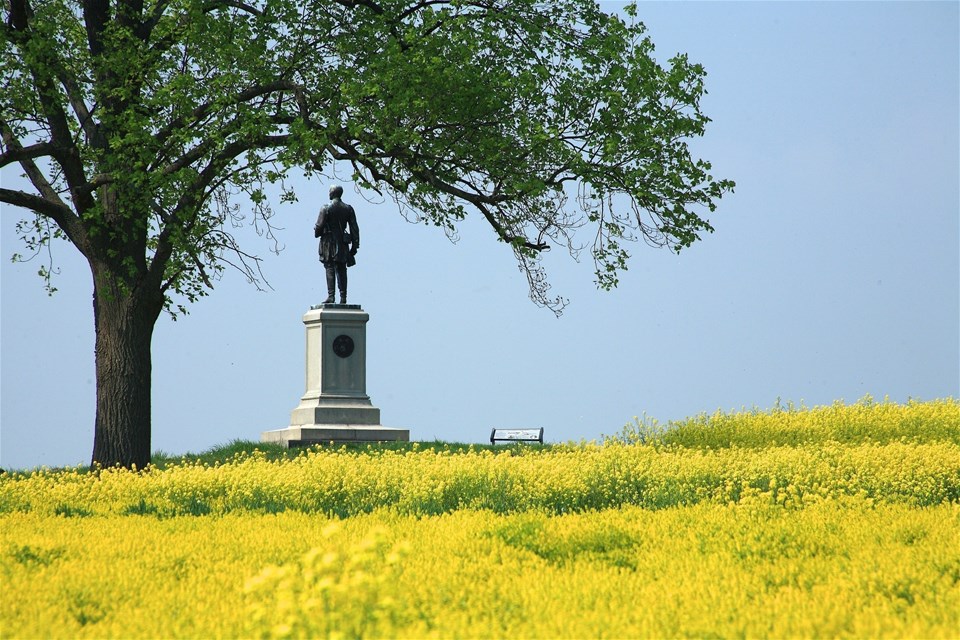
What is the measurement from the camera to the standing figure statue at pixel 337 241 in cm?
2196

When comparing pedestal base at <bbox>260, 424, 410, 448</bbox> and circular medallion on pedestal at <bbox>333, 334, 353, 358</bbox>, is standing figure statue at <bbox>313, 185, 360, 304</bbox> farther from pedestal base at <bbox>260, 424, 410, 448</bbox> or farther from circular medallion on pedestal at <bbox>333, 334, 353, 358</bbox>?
pedestal base at <bbox>260, 424, 410, 448</bbox>

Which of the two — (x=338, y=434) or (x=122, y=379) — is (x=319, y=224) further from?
(x=122, y=379)

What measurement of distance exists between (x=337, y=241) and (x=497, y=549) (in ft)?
50.7

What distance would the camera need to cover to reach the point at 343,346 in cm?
2138

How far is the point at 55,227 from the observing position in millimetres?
19062

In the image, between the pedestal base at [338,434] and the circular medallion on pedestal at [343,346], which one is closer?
the pedestal base at [338,434]

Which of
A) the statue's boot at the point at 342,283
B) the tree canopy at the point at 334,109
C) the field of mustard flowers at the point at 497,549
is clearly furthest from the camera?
the statue's boot at the point at 342,283

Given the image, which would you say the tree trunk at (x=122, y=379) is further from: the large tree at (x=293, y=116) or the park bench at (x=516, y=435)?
the park bench at (x=516, y=435)

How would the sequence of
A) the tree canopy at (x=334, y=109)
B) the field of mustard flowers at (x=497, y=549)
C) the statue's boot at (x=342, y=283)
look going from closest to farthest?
the field of mustard flowers at (x=497, y=549), the tree canopy at (x=334, y=109), the statue's boot at (x=342, y=283)

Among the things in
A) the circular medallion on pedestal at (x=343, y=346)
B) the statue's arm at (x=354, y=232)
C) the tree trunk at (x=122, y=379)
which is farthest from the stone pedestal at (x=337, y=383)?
the tree trunk at (x=122, y=379)

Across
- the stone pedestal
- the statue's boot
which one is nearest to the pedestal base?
the stone pedestal

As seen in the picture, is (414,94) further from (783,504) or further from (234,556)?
(234,556)

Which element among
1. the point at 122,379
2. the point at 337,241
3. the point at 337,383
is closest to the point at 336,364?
the point at 337,383

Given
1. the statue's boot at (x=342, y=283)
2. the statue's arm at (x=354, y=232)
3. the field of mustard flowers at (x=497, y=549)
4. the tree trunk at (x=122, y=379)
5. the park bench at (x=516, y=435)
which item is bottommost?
the field of mustard flowers at (x=497, y=549)
